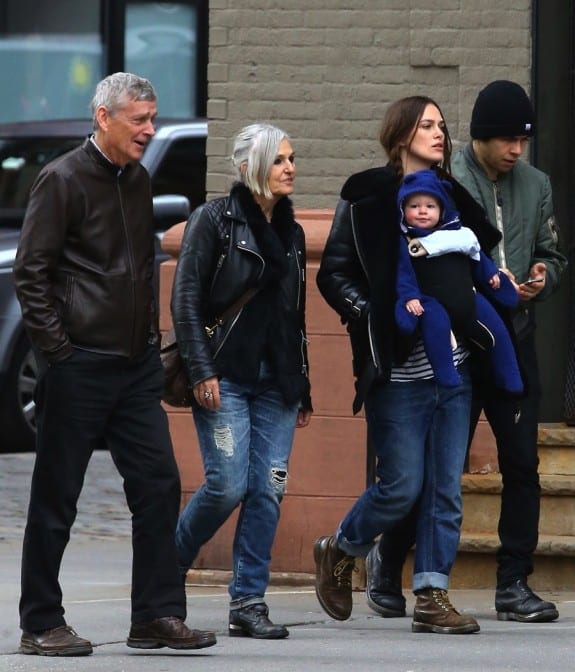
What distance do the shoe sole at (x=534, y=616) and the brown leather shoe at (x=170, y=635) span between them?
1242mm

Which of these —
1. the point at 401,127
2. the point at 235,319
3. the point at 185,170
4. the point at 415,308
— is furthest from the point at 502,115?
the point at 185,170

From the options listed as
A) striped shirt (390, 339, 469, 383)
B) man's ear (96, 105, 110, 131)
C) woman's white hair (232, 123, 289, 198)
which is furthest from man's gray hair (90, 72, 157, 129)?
striped shirt (390, 339, 469, 383)

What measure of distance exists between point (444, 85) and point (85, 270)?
8.89 ft

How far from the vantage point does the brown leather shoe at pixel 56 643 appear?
657cm

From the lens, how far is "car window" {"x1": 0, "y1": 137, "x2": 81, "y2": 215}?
13.0m

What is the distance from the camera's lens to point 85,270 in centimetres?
656

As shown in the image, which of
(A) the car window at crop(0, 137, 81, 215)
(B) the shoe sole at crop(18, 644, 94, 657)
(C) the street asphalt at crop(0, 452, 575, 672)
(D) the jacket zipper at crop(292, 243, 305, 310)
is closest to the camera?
(C) the street asphalt at crop(0, 452, 575, 672)

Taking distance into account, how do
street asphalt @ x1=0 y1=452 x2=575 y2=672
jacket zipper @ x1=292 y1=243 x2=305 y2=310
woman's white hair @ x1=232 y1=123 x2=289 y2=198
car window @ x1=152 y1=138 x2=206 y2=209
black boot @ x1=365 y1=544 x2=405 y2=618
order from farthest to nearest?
1. car window @ x1=152 y1=138 x2=206 y2=209
2. black boot @ x1=365 y1=544 x2=405 y2=618
3. jacket zipper @ x1=292 y1=243 x2=305 y2=310
4. woman's white hair @ x1=232 y1=123 x2=289 y2=198
5. street asphalt @ x1=0 y1=452 x2=575 y2=672

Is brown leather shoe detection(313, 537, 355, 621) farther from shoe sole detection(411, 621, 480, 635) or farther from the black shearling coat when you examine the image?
the black shearling coat

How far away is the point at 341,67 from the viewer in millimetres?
8914

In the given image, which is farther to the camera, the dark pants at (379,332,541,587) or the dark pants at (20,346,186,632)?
the dark pants at (379,332,541,587)

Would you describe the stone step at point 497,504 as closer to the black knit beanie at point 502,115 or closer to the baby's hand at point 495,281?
the baby's hand at point 495,281

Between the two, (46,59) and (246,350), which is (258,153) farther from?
(46,59)

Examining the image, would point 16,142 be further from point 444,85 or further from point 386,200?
point 386,200
